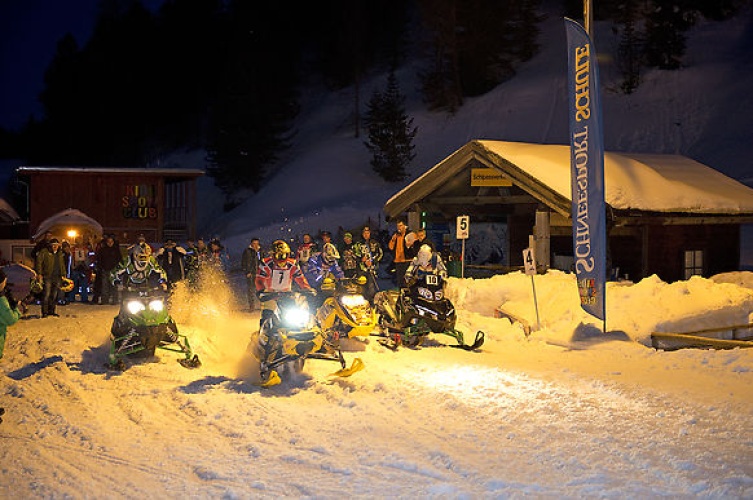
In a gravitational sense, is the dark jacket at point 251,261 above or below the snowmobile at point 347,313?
above

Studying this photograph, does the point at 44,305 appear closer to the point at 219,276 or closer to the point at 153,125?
the point at 219,276

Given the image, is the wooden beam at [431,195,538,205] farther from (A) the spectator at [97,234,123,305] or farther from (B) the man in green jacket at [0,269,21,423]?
(B) the man in green jacket at [0,269,21,423]

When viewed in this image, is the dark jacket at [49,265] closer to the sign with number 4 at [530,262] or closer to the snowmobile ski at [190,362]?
the snowmobile ski at [190,362]

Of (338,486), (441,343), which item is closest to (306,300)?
(441,343)

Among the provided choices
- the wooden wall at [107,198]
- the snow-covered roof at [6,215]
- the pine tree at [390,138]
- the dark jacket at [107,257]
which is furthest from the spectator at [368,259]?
the pine tree at [390,138]

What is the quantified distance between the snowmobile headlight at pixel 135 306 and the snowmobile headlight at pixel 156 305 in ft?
0.38

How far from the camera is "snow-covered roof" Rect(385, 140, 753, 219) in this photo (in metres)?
16.7

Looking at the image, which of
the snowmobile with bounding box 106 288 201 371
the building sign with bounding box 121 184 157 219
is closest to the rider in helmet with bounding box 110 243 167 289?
the snowmobile with bounding box 106 288 201 371

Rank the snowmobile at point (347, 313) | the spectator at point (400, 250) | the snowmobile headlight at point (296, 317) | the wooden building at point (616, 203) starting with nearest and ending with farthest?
1. the snowmobile headlight at point (296, 317)
2. the snowmobile at point (347, 313)
3. the spectator at point (400, 250)
4. the wooden building at point (616, 203)

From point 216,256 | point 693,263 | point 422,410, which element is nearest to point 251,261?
point 216,256

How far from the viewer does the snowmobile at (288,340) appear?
9594mm

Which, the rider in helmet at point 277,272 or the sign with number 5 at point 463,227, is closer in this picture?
the rider in helmet at point 277,272

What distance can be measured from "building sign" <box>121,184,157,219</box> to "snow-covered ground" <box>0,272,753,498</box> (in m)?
23.7

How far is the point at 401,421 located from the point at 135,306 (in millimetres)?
5372
